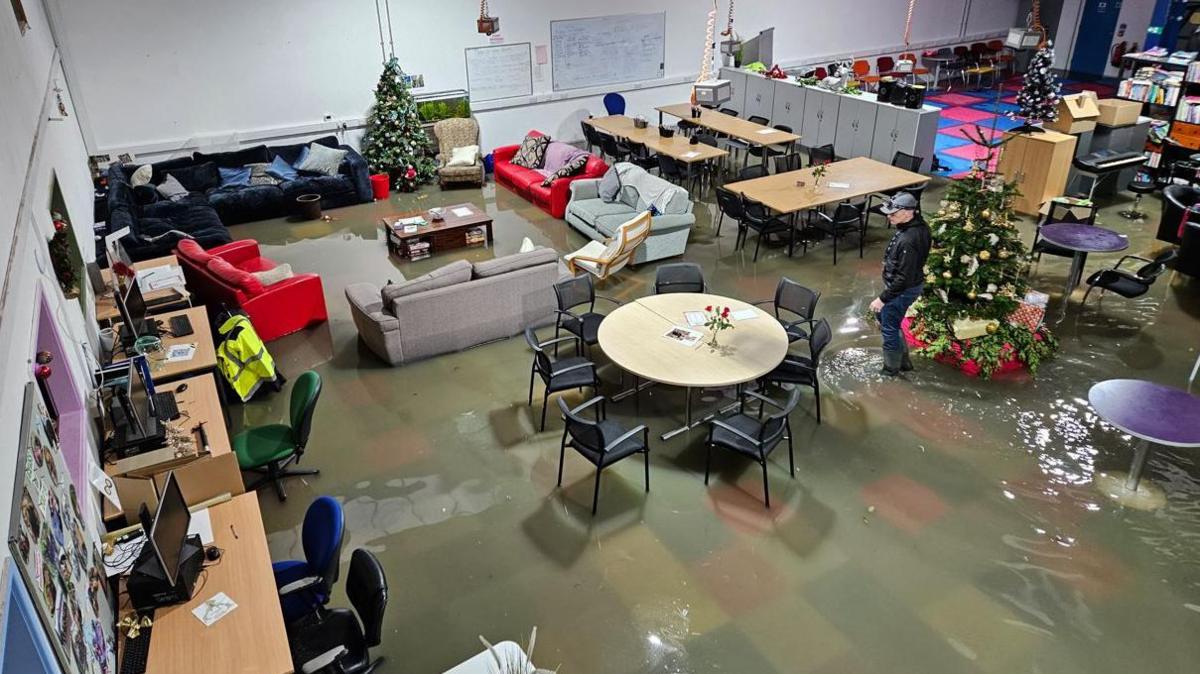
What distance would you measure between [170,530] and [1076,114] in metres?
11.8

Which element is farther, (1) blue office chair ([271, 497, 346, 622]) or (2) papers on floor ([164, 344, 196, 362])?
(2) papers on floor ([164, 344, 196, 362])

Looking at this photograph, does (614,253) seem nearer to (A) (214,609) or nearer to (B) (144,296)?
(B) (144,296)

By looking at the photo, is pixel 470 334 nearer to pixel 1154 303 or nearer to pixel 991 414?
pixel 991 414

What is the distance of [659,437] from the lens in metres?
6.32

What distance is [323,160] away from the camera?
1198 cm

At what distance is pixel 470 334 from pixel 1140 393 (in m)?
5.64

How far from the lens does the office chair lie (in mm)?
3767

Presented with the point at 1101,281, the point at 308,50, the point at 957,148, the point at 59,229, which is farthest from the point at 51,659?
the point at 957,148

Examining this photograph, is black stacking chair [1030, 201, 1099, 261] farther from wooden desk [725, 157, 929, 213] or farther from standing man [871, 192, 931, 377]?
standing man [871, 192, 931, 377]

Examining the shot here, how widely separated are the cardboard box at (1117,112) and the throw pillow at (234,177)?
12.5m

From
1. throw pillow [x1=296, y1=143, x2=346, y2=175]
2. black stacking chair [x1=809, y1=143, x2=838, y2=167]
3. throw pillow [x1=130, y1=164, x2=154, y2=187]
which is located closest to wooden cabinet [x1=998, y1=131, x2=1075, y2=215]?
black stacking chair [x1=809, y1=143, x2=838, y2=167]

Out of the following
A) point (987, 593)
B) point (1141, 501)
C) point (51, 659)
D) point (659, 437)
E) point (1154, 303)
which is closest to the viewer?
point (51, 659)

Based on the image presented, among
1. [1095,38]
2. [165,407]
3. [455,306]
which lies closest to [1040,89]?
[1095,38]

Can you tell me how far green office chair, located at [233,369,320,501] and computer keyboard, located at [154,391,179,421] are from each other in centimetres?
48
